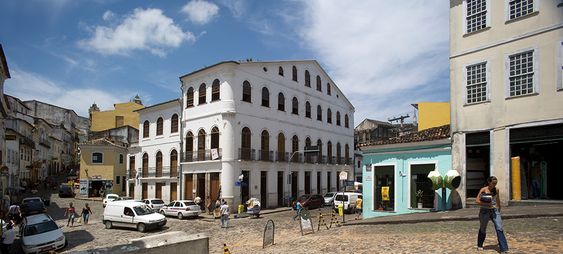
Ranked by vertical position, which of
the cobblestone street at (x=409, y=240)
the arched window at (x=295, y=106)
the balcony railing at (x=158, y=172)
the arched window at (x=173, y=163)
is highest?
the arched window at (x=295, y=106)

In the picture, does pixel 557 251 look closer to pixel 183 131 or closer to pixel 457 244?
pixel 457 244

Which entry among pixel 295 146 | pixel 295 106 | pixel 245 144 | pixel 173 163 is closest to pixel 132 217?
pixel 245 144

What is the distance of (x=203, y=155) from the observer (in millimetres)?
35719

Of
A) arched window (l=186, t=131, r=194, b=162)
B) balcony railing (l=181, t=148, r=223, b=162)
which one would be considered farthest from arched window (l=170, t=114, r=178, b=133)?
balcony railing (l=181, t=148, r=223, b=162)

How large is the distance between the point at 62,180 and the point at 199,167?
42091 mm

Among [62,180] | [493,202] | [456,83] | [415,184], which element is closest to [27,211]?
[415,184]

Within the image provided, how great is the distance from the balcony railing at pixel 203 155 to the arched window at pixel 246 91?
496cm

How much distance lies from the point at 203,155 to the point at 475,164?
75.5 feet

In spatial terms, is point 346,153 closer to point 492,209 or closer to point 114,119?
point 114,119

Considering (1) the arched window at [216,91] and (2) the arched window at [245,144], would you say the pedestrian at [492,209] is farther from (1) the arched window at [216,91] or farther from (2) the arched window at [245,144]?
(1) the arched window at [216,91]

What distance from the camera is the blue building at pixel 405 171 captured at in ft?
61.4

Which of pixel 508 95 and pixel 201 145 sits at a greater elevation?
pixel 508 95

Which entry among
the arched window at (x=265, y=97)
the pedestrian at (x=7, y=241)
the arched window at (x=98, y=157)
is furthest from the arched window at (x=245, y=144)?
the arched window at (x=98, y=157)

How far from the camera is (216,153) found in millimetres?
34219
